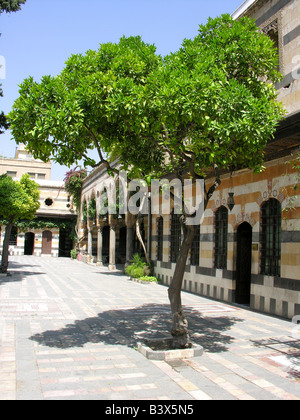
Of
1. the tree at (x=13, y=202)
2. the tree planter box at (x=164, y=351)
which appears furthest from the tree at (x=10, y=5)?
the tree planter box at (x=164, y=351)

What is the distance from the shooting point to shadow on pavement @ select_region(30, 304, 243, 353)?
24.3ft

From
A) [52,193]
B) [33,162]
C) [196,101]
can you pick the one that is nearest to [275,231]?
[196,101]

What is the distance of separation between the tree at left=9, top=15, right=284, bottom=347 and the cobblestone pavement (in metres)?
1.07

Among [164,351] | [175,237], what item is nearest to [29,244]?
[175,237]

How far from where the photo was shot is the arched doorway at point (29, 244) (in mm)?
38125

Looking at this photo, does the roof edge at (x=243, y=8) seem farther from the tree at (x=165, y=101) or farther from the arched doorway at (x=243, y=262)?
the arched doorway at (x=243, y=262)

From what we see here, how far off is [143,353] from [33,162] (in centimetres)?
5420

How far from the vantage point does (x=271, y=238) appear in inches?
420

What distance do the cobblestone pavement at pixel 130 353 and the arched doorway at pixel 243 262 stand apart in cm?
86

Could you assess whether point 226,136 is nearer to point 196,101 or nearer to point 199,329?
point 196,101

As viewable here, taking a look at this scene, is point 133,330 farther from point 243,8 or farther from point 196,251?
point 243,8

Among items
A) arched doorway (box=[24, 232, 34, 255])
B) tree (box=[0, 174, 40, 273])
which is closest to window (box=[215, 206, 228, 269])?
tree (box=[0, 174, 40, 273])

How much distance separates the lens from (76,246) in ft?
117

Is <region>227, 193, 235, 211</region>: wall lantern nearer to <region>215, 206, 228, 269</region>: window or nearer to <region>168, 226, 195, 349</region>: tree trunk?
<region>215, 206, 228, 269</region>: window
